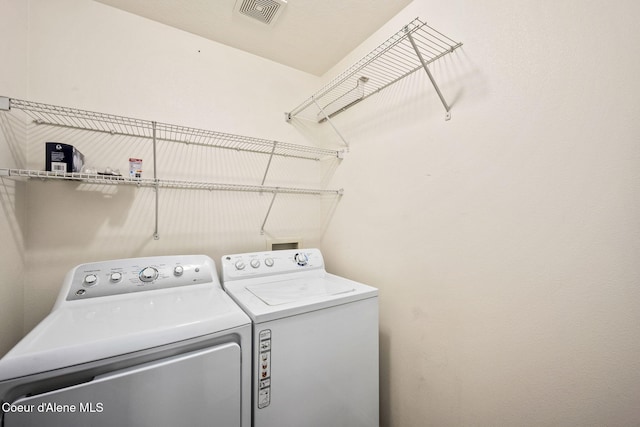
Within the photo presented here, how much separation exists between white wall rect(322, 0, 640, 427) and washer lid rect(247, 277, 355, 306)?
38cm

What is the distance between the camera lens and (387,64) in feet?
4.87

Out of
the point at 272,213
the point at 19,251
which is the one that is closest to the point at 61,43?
the point at 19,251

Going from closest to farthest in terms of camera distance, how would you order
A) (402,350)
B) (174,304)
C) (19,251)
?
(174,304) → (19,251) → (402,350)

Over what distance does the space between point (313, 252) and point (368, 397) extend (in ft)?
3.01

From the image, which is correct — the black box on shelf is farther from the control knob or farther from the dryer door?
the dryer door

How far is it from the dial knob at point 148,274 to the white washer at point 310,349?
0.35 meters

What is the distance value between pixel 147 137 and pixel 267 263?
1.11m

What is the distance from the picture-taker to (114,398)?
0.75 m

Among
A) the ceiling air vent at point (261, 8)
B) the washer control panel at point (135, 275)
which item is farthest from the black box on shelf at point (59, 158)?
the ceiling air vent at point (261, 8)

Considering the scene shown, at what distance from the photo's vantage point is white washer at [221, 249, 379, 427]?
101cm

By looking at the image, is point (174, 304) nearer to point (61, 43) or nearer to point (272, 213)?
point (272, 213)

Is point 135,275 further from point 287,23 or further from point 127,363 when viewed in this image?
point 287,23

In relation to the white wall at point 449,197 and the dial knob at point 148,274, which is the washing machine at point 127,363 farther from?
the white wall at point 449,197

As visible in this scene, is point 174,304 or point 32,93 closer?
point 174,304
